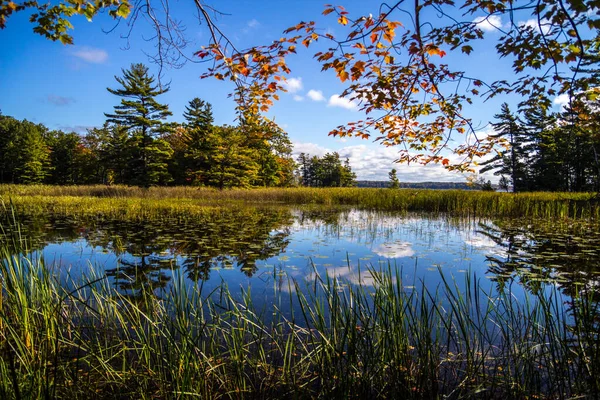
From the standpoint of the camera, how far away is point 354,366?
197 centimetres

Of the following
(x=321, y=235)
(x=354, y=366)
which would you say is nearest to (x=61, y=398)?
(x=354, y=366)

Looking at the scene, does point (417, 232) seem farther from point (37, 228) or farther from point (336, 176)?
point (336, 176)

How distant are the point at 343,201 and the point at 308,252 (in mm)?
14422

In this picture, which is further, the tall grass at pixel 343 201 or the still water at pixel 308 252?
the tall grass at pixel 343 201

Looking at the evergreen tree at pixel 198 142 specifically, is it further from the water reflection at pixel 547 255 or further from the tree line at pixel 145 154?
the water reflection at pixel 547 255

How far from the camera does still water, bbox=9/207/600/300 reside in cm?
455

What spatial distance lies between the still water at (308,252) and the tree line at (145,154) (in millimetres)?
14249

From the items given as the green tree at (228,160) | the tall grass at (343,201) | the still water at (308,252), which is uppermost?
the green tree at (228,160)

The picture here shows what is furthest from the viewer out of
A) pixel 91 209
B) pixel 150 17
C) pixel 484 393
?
pixel 91 209

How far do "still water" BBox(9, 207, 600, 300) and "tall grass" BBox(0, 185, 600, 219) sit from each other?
→ 1.47m

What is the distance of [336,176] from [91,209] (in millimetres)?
55912

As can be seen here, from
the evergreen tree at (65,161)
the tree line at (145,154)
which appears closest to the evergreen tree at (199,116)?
the tree line at (145,154)

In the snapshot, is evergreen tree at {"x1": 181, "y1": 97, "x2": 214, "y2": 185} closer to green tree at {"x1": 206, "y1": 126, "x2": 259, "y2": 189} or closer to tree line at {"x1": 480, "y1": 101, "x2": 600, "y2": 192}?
green tree at {"x1": 206, "y1": 126, "x2": 259, "y2": 189}

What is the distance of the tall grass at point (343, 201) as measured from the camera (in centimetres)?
1317
